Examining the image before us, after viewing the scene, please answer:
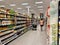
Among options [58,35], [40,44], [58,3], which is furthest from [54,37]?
[40,44]

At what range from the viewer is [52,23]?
178 inches

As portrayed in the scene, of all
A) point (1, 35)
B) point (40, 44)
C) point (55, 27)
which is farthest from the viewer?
point (40, 44)

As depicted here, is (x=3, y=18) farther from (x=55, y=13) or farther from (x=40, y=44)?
(x=55, y=13)

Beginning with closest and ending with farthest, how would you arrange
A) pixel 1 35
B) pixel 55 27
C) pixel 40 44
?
pixel 55 27, pixel 1 35, pixel 40 44

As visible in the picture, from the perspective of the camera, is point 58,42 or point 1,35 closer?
point 58,42

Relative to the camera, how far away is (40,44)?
710 centimetres

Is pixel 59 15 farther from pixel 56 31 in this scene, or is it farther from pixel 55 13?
pixel 56 31

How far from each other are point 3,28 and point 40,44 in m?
2.14

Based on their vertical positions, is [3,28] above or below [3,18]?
below

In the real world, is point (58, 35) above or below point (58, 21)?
below

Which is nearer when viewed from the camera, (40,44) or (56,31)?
(56,31)

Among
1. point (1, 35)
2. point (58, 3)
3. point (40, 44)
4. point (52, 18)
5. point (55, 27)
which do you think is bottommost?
point (40, 44)

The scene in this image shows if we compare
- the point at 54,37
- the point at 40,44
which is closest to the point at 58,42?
the point at 54,37

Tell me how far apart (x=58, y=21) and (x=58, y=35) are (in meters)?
0.48
